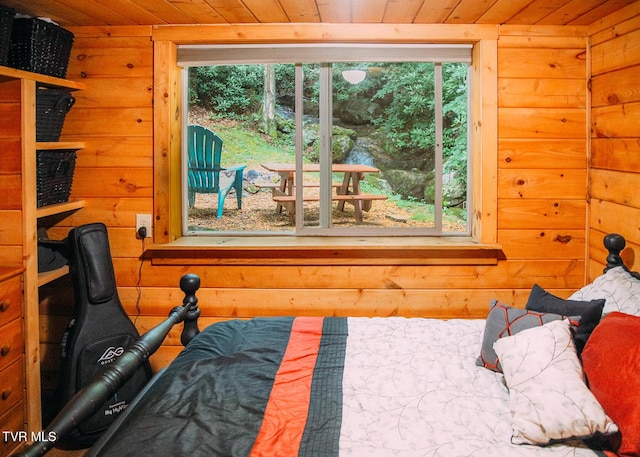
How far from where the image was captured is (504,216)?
3047 millimetres

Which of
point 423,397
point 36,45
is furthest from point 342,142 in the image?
point 423,397

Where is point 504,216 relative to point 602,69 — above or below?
below

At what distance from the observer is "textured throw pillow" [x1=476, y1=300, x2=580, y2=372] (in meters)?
1.91

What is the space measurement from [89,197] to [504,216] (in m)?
2.31

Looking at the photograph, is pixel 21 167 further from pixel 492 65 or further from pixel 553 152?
pixel 553 152

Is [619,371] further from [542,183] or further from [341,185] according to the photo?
[341,185]

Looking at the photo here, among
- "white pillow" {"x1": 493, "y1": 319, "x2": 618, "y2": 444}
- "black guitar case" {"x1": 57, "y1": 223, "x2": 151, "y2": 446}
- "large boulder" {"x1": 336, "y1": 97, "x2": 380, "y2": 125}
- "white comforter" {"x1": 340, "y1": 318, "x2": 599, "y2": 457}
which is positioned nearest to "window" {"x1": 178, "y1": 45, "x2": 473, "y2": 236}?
"large boulder" {"x1": 336, "y1": 97, "x2": 380, "y2": 125}

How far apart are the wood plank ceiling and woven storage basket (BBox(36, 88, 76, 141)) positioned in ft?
1.30

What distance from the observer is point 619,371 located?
4.97 ft

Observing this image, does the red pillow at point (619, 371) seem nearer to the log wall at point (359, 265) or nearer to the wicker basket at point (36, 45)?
the log wall at point (359, 265)

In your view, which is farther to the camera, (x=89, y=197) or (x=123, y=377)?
(x=89, y=197)

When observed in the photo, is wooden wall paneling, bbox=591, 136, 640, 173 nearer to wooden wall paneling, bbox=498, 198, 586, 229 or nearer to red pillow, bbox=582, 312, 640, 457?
wooden wall paneling, bbox=498, 198, 586, 229

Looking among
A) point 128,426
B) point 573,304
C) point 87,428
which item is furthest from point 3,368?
point 573,304

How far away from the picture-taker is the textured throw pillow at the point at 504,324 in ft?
6.27
